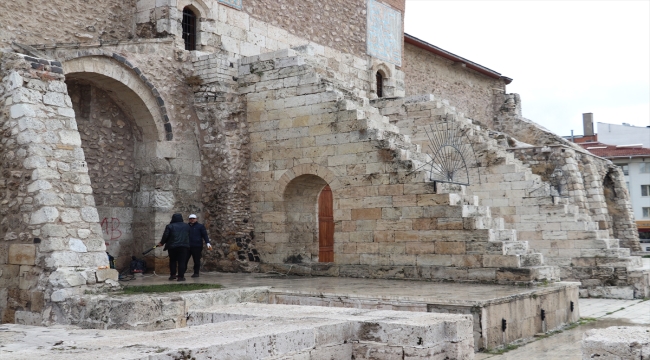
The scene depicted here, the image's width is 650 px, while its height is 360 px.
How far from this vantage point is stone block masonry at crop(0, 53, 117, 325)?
24.2 ft

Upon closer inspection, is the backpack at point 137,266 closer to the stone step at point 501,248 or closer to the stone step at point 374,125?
the stone step at point 374,125

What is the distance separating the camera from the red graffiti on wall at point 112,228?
1083 centimetres

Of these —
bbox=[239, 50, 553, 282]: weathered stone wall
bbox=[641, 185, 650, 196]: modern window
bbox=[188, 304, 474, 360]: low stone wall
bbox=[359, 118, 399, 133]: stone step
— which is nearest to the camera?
bbox=[188, 304, 474, 360]: low stone wall

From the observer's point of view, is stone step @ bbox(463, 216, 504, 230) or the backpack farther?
the backpack

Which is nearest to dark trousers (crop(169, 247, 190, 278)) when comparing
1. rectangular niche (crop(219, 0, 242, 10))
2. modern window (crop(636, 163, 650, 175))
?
rectangular niche (crop(219, 0, 242, 10))

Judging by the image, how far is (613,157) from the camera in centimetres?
3850

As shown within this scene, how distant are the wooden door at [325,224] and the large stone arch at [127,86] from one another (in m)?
3.55

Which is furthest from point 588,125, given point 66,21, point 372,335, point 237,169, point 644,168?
point 372,335

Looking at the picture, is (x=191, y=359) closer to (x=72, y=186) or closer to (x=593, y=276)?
(x=72, y=186)

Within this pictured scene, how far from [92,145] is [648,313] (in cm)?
905

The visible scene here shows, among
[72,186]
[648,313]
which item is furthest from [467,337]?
[648,313]

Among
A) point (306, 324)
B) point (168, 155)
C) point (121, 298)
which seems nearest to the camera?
point (306, 324)

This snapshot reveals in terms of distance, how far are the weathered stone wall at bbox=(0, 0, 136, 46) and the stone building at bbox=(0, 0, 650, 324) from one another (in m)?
0.03

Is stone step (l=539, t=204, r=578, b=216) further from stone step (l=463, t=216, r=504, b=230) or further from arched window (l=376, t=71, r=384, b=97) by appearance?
arched window (l=376, t=71, r=384, b=97)
